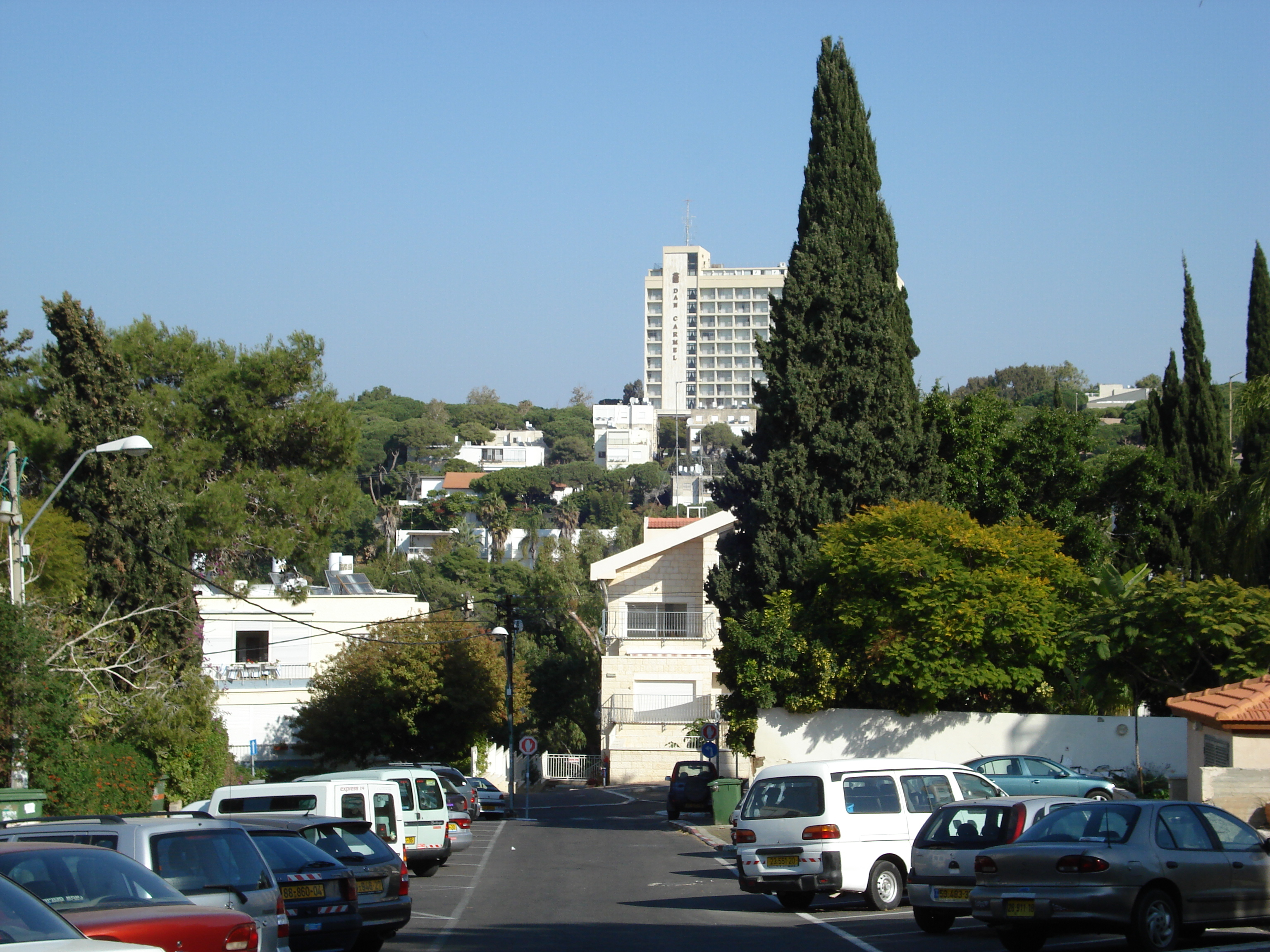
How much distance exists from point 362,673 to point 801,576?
18.9 metres

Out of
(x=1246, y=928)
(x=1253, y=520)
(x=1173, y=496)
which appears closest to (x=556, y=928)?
(x=1246, y=928)

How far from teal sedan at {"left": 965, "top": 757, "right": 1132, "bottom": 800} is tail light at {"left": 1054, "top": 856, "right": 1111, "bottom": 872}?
36.6 feet

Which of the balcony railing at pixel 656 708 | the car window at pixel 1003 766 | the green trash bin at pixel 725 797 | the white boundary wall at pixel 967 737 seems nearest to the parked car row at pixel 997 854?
the car window at pixel 1003 766

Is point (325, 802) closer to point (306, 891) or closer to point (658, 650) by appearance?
point (306, 891)

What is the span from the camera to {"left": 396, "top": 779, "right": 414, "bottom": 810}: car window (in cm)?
2217

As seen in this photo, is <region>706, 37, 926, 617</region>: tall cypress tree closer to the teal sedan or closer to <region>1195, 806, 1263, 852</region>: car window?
the teal sedan

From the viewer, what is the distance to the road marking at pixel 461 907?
13.9 m

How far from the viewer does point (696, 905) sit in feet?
56.9

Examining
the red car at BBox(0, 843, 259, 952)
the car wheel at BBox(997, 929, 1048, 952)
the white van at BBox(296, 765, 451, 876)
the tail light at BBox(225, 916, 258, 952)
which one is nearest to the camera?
the red car at BBox(0, 843, 259, 952)

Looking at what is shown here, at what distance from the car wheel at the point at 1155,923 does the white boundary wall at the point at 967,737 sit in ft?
55.4

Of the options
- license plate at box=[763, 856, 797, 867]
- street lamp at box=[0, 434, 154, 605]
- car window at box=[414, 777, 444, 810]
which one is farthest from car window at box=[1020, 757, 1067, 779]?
street lamp at box=[0, 434, 154, 605]

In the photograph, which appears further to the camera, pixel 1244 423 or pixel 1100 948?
pixel 1244 423

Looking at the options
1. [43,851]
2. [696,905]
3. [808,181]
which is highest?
[808,181]

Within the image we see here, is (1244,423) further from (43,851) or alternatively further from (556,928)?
(43,851)
